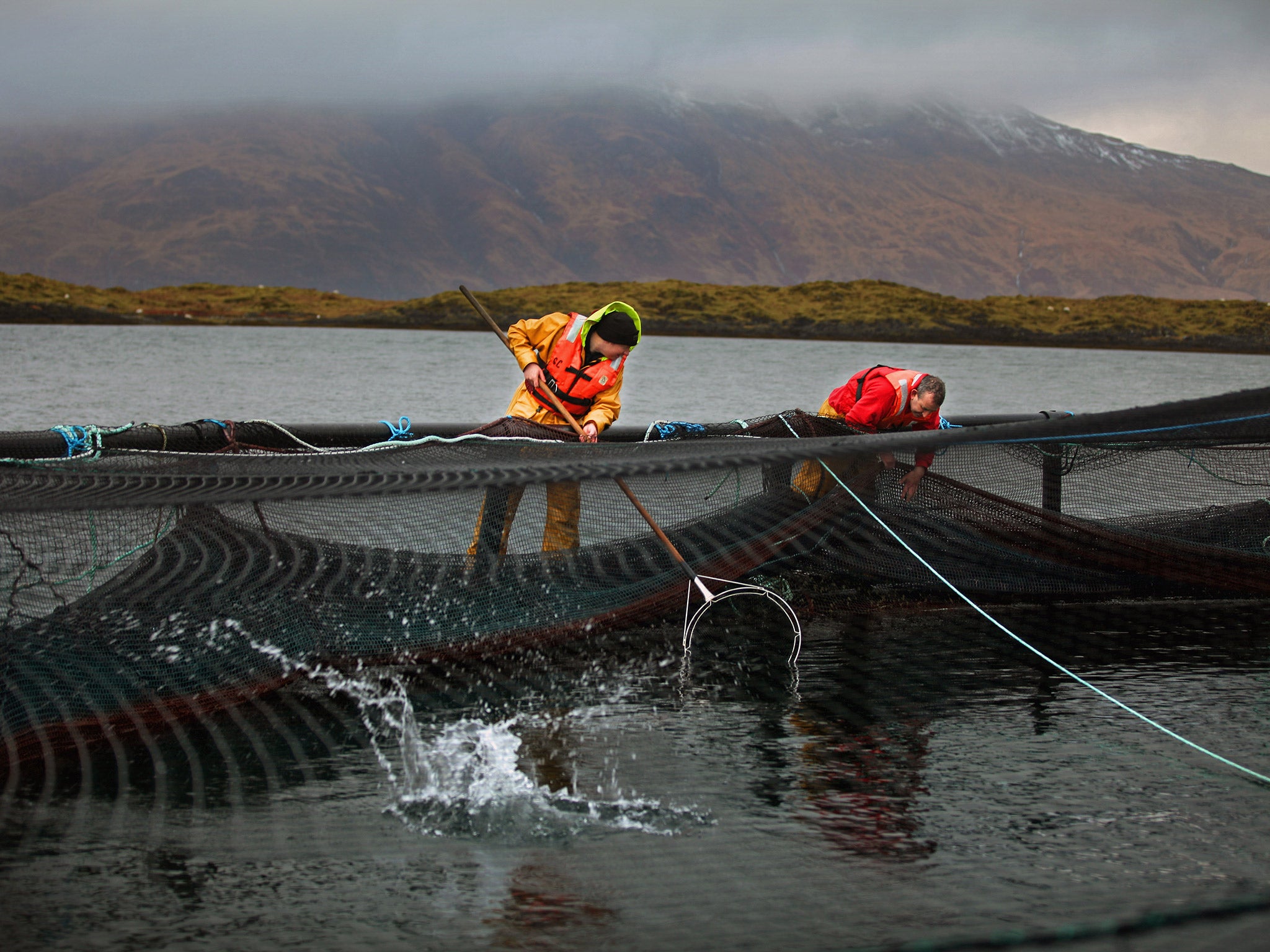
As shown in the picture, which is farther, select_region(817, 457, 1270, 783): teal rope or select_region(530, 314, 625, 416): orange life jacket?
select_region(530, 314, 625, 416): orange life jacket

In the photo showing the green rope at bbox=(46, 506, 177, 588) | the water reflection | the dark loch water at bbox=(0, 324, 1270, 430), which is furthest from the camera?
the dark loch water at bbox=(0, 324, 1270, 430)

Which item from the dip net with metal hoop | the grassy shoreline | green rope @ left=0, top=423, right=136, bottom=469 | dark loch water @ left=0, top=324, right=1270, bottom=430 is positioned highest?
the grassy shoreline

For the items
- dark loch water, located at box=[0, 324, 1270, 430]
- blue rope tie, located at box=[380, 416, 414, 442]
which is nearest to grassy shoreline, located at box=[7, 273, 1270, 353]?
dark loch water, located at box=[0, 324, 1270, 430]

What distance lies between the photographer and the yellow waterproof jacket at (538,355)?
251 inches

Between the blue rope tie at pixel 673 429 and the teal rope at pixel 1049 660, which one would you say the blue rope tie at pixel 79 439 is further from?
the teal rope at pixel 1049 660

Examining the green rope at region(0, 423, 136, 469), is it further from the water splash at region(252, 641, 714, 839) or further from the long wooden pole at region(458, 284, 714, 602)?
the long wooden pole at region(458, 284, 714, 602)

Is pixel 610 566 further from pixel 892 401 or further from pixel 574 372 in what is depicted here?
pixel 892 401

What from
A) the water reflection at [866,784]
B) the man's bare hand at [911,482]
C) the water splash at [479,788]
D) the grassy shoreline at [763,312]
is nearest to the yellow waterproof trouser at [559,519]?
the water splash at [479,788]

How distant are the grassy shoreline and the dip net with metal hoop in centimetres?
6094

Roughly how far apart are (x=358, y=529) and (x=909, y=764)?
8.09 ft

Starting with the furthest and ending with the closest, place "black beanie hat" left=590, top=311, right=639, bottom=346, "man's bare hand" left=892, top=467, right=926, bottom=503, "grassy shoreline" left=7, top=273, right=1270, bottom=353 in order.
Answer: "grassy shoreline" left=7, top=273, right=1270, bottom=353, "black beanie hat" left=590, top=311, right=639, bottom=346, "man's bare hand" left=892, top=467, right=926, bottom=503

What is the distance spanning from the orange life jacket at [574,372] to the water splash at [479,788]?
89.0 inches

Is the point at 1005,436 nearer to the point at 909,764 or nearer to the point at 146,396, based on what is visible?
the point at 909,764

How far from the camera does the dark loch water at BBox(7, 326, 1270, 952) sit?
3.16 meters
